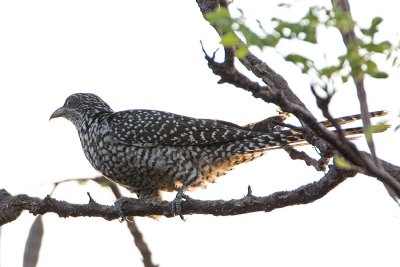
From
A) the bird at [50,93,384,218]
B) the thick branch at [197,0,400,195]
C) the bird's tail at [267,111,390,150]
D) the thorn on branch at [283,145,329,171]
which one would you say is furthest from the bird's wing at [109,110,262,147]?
the thick branch at [197,0,400,195]

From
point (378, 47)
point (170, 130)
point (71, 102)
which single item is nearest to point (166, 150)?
point (170, 130)

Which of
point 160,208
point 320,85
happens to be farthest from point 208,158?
point 320,85

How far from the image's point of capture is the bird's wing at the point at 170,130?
696 cm

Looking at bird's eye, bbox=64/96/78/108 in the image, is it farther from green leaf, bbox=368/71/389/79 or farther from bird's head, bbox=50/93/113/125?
green leaf, bbox=368/71/389/79

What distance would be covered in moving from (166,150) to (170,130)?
0.21 metres

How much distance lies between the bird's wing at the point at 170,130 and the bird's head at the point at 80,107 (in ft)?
2.46

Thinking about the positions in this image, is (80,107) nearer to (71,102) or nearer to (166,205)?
(71,102)

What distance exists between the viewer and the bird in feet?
22.4

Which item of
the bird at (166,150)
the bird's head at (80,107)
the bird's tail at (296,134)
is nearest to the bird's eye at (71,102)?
the bird's head at (80,107)

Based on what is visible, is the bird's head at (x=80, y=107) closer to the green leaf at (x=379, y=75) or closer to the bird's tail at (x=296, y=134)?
the bird's tail at (x=296, y=134)

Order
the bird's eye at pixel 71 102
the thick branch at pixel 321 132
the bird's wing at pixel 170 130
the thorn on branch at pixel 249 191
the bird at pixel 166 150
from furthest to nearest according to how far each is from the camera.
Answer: the bird's eye at pixel 71 102 < the bird's wing at pixel 170 130 < the bird at pixel 166 150 < the thorn on branch at pixel 249 191 < the thick branch at pixel 321 132

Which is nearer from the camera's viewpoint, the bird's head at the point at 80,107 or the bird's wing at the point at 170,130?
the bird's wing at the point at 170,130

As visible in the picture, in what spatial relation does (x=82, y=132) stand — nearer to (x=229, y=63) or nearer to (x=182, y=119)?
(x=182, y=119)

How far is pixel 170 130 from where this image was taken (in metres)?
7.18
